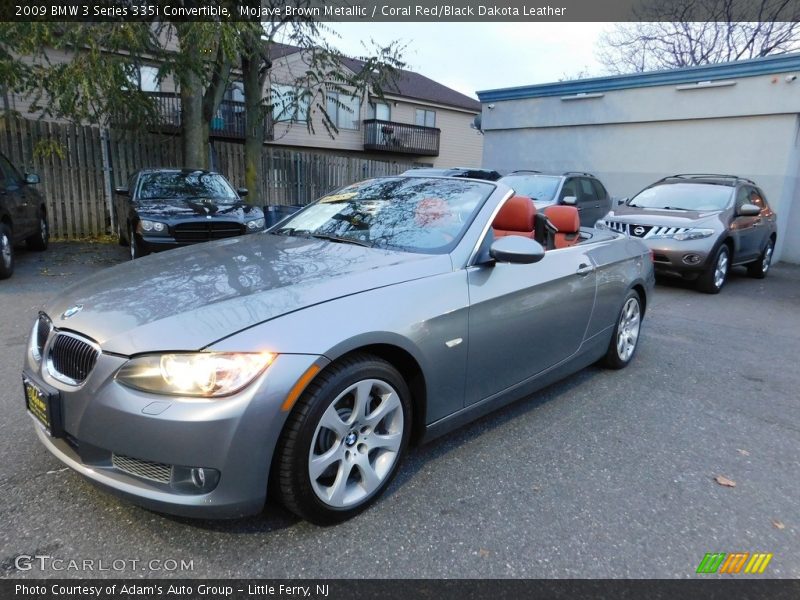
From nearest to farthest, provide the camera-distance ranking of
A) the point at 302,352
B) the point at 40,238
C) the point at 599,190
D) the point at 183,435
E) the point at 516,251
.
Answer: the point at 183,435 < the point at 302,352 < the point at 516,251 < the point at 40,238 < the point at 599,190

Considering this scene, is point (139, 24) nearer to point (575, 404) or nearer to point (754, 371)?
point (575, 404)

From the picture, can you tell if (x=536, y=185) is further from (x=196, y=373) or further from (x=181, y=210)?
(x=196, y=373)

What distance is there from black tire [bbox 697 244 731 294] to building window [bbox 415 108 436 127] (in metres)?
23.0

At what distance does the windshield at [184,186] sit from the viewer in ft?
27.9

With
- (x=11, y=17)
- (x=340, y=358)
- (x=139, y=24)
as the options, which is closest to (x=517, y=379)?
(x=340, y=358)

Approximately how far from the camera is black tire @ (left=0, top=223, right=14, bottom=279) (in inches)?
275

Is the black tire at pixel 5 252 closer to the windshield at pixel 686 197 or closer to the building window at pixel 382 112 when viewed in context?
the windshield at pixel 686 197

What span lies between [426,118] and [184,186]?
22.8 metres

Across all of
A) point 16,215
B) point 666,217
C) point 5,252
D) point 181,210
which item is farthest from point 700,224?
point 16,215

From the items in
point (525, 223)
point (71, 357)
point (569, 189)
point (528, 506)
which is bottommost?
point (528, 506)

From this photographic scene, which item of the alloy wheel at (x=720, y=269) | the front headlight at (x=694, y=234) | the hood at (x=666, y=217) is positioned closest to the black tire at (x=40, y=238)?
the hood at (x=666, y=217)

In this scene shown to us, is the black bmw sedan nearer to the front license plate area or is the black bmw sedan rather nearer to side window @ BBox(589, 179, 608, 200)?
the front license plate area

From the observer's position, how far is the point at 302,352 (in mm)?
2100

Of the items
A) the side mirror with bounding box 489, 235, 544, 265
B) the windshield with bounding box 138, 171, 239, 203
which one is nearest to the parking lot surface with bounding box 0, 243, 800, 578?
the side mirror with bounding box 489, 235, 544, 265
